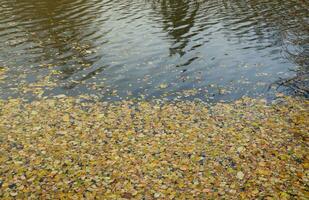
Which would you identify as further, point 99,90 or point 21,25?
point 21,25

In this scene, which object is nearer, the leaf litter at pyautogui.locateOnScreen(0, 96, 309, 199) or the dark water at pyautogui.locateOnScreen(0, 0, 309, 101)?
the leaf litter at pyautogui.locateOnScreen(0, 96, 309, 199)

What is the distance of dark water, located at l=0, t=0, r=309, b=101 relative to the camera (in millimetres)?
23812

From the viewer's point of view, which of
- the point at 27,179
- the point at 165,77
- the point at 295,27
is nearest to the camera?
the point at 27,179

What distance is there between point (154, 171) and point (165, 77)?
38.0ft

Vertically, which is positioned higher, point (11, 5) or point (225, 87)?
point (11, 5)

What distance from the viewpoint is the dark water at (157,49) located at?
23812 millimetres

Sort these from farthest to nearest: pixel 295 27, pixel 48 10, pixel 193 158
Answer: pixel 48 10
pixel 295 27
pixel 193 158

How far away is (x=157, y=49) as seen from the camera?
102 feet

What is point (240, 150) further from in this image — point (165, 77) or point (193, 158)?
point (165, 77)

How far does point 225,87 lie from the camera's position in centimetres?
2316

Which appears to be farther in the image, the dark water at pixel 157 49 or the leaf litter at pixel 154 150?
the dark water at pixel 157 49

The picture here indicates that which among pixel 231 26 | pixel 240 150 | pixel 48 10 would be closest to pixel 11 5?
pixel 48 10

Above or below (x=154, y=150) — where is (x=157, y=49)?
above

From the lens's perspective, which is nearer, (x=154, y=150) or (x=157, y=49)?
(x=154, y=150)
